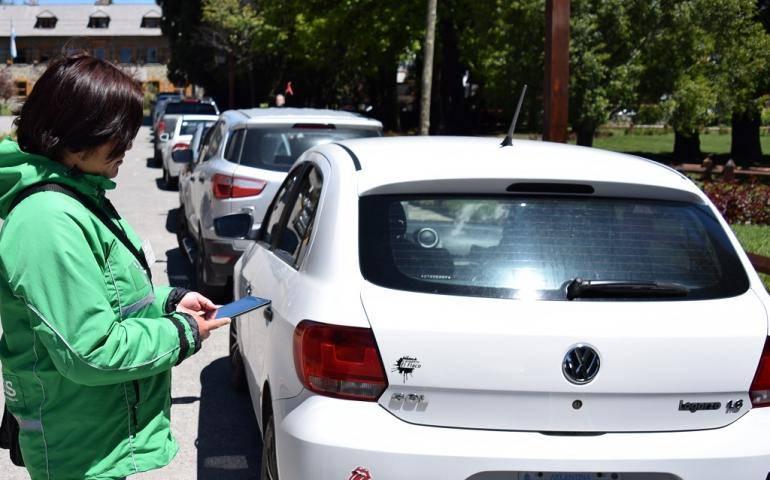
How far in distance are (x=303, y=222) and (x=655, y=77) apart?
19.6 metres

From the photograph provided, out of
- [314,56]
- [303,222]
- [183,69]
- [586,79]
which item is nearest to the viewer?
[303,222]

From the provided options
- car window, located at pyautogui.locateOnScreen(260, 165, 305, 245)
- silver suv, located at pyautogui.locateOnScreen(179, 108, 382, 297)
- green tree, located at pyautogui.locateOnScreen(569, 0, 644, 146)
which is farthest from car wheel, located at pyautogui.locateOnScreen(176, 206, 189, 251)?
green tree, located at pyautogui.locateOnScreen(569, 0, 644, 146)

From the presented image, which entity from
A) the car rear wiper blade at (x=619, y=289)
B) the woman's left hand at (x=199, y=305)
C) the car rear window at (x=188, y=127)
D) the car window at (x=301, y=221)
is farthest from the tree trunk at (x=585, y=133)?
the woman's left hand at (x=199, y=305)

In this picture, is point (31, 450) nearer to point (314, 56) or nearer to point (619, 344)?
point (619, 344)

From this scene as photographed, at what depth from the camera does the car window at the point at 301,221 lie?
3.98 m

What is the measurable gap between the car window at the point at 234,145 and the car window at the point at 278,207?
3589 millimetres

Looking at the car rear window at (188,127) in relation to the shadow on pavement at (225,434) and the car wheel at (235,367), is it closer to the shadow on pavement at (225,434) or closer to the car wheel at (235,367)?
the shadow on pavement at (225,434)

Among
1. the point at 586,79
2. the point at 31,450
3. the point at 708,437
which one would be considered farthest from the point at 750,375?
the point at 586,79

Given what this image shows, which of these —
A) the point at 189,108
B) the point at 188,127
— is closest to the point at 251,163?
the point at 188,127

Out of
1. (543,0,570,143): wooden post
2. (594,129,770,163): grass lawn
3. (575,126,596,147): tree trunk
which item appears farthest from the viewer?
(594,129,770,163): grass lawn

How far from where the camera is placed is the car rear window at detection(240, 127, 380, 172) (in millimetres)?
8828

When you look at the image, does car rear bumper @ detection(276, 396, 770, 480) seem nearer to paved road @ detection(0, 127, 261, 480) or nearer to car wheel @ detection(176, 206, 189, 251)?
paved road @ detection(0, 127, 261, 480)

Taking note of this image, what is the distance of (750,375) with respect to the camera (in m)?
3.16

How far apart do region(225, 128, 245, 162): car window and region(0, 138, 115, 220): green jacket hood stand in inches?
264
